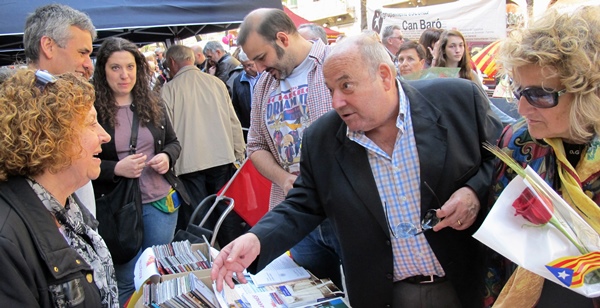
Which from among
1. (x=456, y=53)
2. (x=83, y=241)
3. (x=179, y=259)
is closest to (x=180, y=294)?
(x=83, y=241)

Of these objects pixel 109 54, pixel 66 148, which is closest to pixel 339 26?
pixel 109 54

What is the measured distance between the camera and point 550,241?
141cm

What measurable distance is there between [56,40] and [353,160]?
6.34ft

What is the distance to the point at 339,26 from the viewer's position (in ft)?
97.9

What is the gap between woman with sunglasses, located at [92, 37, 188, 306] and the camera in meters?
3.34

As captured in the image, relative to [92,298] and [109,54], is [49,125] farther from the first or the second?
[109,54]

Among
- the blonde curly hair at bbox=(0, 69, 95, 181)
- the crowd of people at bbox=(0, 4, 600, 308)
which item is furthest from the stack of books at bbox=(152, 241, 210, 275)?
the blonde curly hair at bbox=(0, 69, 95, 181)

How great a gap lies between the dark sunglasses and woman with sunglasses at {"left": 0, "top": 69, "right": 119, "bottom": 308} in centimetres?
153

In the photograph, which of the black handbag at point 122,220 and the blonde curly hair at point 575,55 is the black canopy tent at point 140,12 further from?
the blonde curly hair at point 575,55

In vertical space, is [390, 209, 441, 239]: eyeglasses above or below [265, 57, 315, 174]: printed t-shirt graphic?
below

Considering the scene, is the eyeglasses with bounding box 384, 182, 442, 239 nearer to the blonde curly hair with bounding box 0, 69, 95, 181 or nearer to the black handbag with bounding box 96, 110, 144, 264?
the blonde curly hair with bounding box 0, 69, 95, 181

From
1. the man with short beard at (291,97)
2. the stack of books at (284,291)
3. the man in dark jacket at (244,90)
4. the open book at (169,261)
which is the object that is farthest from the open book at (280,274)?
the man in dark jacket at (244,90)

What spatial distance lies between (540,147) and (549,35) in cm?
40

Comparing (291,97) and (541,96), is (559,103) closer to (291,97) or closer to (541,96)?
(541,96)
